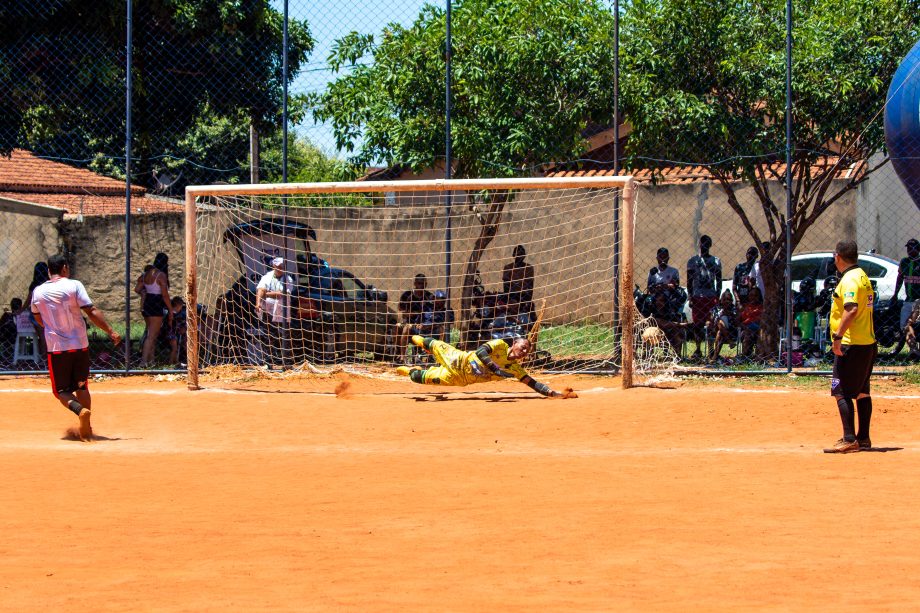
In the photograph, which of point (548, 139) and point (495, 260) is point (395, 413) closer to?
point (495, 260)

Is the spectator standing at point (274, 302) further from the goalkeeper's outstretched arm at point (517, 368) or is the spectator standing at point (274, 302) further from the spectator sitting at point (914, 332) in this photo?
the spectator sitting at point (914, 332)

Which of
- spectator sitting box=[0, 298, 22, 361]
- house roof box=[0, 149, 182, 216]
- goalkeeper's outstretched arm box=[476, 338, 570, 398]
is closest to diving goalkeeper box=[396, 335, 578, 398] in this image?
goalkeeper's outstretched arm box=[476, 338, 570, 398]

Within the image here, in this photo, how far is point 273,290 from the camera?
15.2 meters

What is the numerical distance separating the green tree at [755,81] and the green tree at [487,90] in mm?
712

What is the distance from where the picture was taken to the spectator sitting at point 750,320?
52.5 feet

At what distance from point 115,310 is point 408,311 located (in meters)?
10.4

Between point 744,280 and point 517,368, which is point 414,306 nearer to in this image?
point 517,368

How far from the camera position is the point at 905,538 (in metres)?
6.34

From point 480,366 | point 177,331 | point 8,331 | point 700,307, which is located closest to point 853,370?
point 480,366

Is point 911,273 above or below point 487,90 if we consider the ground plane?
below

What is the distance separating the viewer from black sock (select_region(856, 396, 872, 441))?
936 centimetres

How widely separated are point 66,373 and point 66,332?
391 mm

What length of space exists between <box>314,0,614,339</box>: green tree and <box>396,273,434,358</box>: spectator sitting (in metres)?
0.59

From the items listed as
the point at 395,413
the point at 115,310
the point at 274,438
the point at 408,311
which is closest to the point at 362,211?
the point at 408,311
